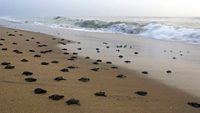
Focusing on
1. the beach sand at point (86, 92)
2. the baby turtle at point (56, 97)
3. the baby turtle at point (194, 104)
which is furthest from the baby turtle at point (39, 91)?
the baby turtle at point (194, 104)

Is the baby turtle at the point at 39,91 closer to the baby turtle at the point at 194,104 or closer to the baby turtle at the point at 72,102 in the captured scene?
the baby turtle at the point at 72,102

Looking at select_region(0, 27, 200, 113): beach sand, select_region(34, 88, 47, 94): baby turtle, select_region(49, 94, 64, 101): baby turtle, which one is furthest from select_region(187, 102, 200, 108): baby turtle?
select_region(34, 88, 47, 94): baby turtle

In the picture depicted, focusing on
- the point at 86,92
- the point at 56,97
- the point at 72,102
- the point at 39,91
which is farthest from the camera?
the point at 86,92

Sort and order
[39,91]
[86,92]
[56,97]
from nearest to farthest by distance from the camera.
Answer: [56,97] → [39,91] → [86,92]

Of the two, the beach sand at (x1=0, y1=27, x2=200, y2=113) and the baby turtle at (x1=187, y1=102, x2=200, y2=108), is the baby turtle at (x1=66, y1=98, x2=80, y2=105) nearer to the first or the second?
the beach sand at (x1=0, y1=27, x2=200, y2=113)

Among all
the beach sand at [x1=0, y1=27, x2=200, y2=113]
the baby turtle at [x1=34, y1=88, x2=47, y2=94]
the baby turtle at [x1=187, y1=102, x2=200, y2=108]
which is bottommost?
the baby turtle at [x1=187, y1=102, x2=200, y2=108]

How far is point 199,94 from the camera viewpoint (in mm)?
6828

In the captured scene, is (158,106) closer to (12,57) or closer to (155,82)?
(155,82)

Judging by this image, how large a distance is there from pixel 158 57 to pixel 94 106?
23.1 ft

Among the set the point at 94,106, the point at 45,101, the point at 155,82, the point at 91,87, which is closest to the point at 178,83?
the point at 155,82

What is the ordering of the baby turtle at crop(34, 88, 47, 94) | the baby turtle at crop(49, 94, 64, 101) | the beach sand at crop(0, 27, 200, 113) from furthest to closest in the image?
the baby turtle at crop(34, 88, 47, 94)
the baby turtle at crop(49, 94, 64, 101)
the beach sand at crop(0, 27, 200, 113)

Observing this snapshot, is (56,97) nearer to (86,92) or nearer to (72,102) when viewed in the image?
(72,102)

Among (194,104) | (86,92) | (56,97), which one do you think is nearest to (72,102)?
(56,97)

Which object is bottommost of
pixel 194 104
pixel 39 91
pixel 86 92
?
pixel 194 104
